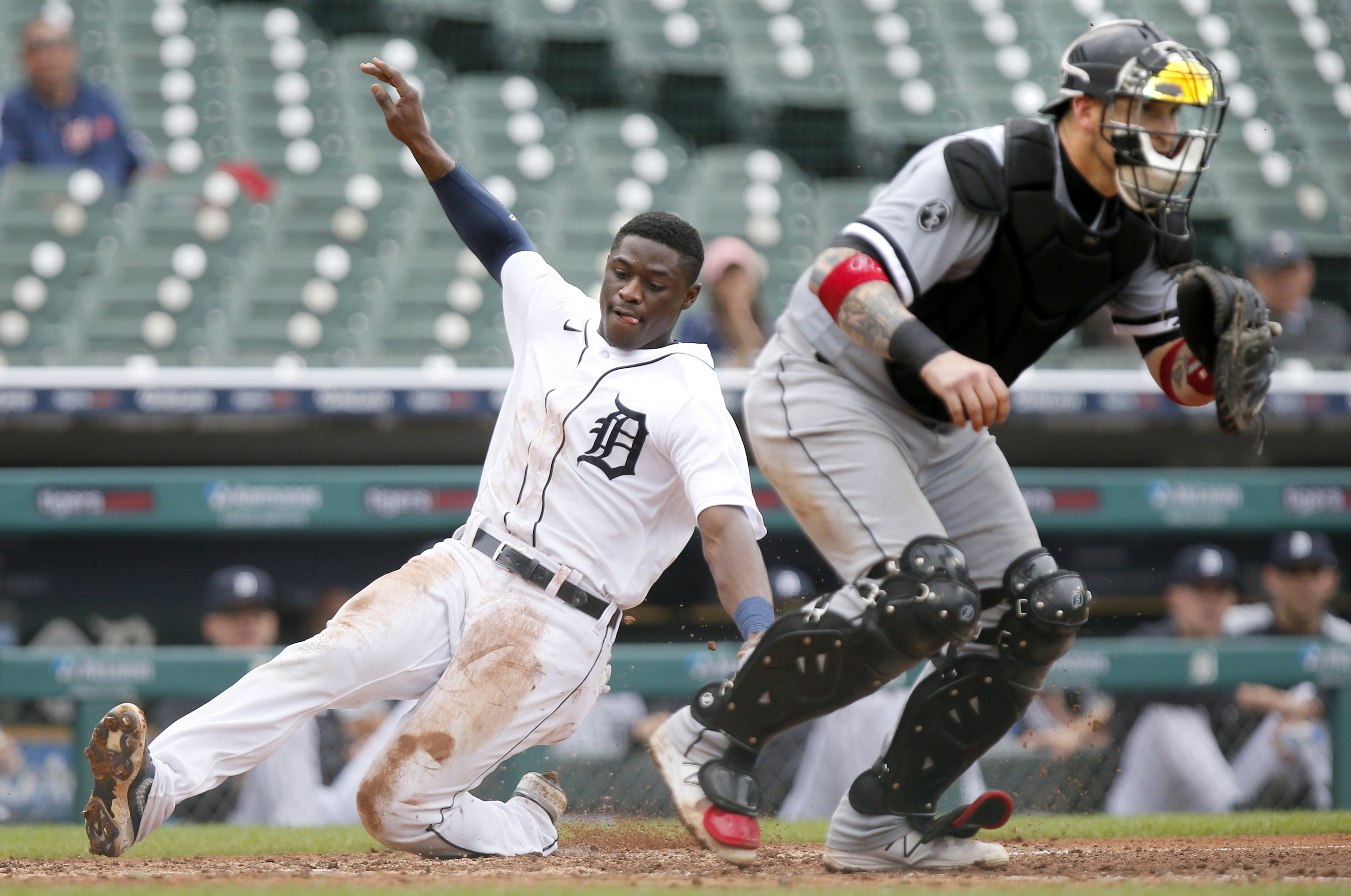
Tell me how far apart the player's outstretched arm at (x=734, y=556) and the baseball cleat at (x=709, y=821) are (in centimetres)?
30

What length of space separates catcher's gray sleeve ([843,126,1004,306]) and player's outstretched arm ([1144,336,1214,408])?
1.79 ft

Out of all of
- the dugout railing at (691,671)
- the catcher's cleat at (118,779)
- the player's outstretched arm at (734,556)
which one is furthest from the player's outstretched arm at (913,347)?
the dugout railing at (691,671)

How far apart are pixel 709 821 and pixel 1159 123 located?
1675 millimetres

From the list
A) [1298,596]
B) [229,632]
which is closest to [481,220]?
[229,632]

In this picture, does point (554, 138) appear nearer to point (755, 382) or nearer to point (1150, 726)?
point (1150, 726)

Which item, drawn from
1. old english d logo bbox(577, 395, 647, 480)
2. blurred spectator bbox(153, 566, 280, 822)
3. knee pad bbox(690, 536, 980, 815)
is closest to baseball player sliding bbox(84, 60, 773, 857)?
old english d logo bbox(577, 395, 647, 480)

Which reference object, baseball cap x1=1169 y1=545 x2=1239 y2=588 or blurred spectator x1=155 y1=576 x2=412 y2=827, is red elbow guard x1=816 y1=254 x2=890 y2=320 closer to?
blurred spectator x1=155 y1=576 x2=412 y2=827

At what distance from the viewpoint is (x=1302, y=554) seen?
17.1 feet

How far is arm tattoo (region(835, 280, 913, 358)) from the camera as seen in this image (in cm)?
262

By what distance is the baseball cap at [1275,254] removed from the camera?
619 cm

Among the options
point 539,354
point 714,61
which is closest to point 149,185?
point 714,61

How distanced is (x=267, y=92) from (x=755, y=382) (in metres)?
6.26

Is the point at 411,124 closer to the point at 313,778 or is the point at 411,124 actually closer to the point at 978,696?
the point at 978,696

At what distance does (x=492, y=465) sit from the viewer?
123 inches
